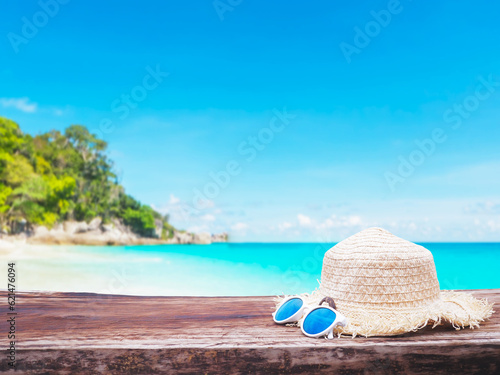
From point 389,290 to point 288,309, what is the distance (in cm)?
41

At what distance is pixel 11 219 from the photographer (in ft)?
81.4

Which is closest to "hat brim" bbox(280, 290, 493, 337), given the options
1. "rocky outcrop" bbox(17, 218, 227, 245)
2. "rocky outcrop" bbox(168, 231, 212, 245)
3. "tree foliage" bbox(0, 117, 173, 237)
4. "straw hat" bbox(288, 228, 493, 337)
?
"straw hat" bbox(288, 228, 493, 337)

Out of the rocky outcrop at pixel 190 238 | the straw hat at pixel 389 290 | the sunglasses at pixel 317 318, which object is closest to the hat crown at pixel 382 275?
the straw hat at pixel 389 290

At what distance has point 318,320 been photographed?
1.33m

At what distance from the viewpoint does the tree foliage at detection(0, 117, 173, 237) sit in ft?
78.2

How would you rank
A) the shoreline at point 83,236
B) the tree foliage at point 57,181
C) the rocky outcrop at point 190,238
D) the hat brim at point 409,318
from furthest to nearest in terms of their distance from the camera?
the rocky outcrop at point 190,238 < the shoreline at point 83,236 < the tree foliage at point 57,181 < the hat brim at point 409,318

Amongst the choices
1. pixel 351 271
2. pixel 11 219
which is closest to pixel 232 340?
pixel 351 271

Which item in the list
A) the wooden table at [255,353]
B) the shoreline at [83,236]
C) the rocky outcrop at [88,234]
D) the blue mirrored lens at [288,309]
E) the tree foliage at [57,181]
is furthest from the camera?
the rocky outcrop at [88,234]

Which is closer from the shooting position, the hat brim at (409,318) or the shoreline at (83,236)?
the hat brim at (409,318)

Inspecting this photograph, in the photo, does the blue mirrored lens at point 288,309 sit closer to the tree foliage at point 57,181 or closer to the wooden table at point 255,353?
the wooden table at point 255,353

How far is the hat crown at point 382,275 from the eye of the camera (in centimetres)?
141

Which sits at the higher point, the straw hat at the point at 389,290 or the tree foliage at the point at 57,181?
the tree foliage at the point at 57,181

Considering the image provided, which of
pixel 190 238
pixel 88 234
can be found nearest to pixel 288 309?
pixel 88 234

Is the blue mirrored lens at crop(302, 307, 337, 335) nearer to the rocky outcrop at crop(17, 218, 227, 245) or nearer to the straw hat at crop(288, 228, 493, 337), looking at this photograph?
the straw hat at crop(288, 228, 493, 337)
